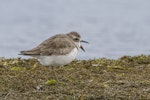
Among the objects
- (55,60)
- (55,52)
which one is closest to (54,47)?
A: (55,52)

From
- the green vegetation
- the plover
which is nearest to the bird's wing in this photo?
the plover

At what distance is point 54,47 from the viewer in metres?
13.9

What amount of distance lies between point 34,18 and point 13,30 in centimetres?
609

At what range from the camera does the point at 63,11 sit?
181ft

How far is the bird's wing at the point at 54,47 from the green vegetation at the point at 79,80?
40 cm

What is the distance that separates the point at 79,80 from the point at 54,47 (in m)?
0.90

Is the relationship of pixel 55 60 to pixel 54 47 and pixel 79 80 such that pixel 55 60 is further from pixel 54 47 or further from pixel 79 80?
pixel 79 80

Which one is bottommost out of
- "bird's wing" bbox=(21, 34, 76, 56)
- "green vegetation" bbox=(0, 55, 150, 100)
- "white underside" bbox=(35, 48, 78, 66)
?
"green vegetation" bbox=(0, 55, 150, 100)

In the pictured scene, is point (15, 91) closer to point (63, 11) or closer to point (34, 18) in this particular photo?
point (34, 18)

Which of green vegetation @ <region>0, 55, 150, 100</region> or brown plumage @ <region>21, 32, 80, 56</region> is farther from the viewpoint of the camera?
brown plumage @ <region>21, 32, 80, 56</region>

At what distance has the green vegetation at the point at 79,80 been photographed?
1242 cm

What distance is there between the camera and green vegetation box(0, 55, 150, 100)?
12422 millimetres

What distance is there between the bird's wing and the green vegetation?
1.33ft

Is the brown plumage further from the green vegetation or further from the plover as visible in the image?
the green vegetation
